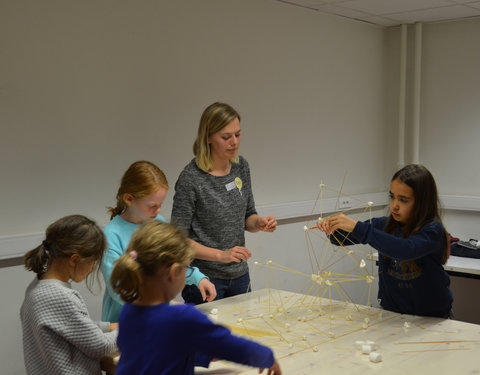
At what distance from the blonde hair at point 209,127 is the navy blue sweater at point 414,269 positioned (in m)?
0.80

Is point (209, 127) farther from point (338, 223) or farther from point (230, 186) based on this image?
point (338, 223)

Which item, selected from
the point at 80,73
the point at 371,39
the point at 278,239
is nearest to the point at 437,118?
the point at 371,39

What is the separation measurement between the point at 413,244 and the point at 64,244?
4.70 ft

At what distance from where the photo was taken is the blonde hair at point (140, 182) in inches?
96.6

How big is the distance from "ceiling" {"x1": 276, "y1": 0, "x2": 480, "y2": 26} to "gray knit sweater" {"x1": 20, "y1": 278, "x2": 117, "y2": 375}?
3462 mm

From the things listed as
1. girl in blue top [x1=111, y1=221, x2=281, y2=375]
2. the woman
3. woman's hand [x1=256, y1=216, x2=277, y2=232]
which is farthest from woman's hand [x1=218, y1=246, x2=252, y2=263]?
girl in blue top [x1=111, y1=221, x2=281, y2=375]

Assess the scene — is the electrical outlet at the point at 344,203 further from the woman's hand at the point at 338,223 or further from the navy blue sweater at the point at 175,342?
the navy blue sweater at the point at 175,342

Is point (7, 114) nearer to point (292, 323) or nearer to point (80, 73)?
point (80, 73)

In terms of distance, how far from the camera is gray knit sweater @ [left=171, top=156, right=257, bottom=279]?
271 centimetres

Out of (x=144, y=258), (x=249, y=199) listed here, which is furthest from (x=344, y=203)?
(x=144, y=258)

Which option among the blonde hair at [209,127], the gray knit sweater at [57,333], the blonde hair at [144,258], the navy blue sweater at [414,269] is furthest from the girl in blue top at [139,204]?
the blonde hair at [144,258]

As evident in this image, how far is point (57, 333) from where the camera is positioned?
183cm

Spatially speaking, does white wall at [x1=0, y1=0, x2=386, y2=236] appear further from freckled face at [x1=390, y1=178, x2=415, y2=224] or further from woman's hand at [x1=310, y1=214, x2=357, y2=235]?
freckled face at [x1=390, y1=178, x2=415, y2=224]

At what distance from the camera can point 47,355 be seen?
1.84 metres
